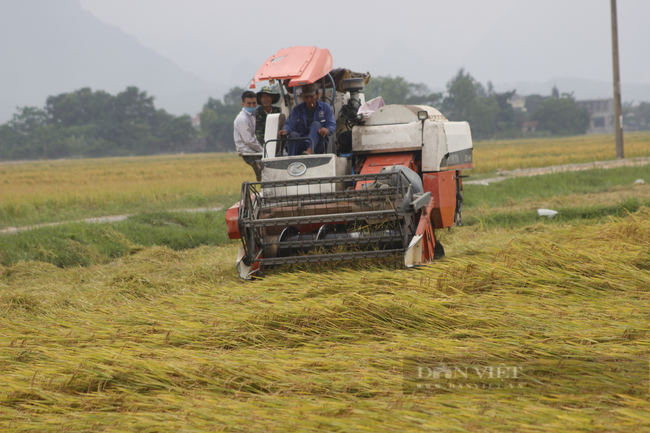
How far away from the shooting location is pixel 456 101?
86438 mm

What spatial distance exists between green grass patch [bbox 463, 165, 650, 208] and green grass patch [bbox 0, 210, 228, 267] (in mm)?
Answer: 5074

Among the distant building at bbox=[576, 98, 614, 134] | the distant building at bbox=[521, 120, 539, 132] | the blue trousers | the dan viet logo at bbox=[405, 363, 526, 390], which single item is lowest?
the dan viet logo at bbox=[405, 363, 526, 390]

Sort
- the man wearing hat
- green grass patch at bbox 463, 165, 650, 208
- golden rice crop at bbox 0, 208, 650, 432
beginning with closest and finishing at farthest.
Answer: golden rice crop at bbox 0, 208, 650, 432
the man wearing hat
green grass patch at bbox 463, 165, 650, 208

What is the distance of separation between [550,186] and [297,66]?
27.3 ft

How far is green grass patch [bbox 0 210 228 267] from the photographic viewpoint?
312 inches

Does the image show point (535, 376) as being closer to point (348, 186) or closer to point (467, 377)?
point (467, 377)

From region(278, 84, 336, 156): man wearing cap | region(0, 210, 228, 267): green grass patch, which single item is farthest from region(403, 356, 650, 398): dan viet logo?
region(0, 210, 228, 267): green grass patch

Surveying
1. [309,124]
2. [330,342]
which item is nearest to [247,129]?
[309,124]

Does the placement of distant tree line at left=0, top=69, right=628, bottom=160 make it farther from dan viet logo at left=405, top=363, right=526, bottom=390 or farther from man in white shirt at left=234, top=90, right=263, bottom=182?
dan viet logo at left=405, top=363, right=526, bottom=390

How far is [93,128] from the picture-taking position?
8144cm

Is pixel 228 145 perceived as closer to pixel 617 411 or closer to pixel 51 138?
pixel 51 138

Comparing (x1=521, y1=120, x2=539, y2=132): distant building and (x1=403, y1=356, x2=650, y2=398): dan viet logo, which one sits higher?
(x1=521, y1=120, x2=539, y2=132): distant building

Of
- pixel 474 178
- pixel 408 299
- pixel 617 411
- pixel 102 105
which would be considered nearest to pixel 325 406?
pixel 617 411

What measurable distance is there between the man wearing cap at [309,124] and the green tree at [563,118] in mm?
87998
